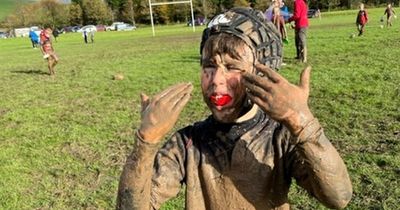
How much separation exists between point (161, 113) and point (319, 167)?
60cm

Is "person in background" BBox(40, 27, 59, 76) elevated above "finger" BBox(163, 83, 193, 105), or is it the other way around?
"finger" BBox(163, 83, 193, 105)

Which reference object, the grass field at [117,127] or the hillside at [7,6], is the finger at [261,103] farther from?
the hillside at [7,6]

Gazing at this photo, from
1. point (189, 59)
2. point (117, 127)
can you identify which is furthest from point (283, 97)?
point (189, 59)

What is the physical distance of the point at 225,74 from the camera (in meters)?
1.97

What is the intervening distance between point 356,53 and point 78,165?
10705 millimetres

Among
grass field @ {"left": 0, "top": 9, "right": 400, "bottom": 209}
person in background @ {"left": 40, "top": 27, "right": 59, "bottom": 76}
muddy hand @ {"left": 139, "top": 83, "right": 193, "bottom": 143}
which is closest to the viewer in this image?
muddy hand @ {"left": 139, "top": 83, "right": 193, "bottom": 143}

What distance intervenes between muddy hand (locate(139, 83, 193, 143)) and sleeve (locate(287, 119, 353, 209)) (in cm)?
43

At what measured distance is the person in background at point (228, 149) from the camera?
1815 mm

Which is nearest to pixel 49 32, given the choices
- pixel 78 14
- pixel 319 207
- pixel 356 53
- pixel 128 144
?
pixel 356 53

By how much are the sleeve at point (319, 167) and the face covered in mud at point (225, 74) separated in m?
0.29

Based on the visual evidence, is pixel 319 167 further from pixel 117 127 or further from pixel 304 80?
pixel 117 127

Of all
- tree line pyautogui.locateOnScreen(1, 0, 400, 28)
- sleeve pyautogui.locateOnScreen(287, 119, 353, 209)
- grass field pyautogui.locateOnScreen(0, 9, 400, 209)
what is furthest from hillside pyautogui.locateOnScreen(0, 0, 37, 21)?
sleeve pyautogui.locateOnScreen(287, 119, 353, 209)

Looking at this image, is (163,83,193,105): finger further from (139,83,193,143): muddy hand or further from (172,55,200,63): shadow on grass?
(172,55,200,63): shadow on grass

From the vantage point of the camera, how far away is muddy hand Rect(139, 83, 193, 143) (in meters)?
1.78
